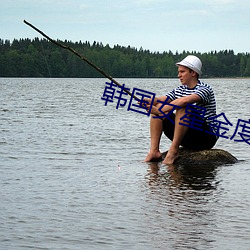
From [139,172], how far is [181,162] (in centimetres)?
84

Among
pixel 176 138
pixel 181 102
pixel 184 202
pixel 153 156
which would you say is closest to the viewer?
pixel 184 202

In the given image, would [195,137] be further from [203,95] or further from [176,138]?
[203,95]

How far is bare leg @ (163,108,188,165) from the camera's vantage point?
28.3 feet

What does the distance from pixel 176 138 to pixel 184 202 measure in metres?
2.42

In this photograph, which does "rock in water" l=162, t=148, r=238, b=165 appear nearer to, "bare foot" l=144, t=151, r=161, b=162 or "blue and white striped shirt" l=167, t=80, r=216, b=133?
"bare foot" l=144, t=151, r=161, b=162

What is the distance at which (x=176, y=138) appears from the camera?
29.1ft

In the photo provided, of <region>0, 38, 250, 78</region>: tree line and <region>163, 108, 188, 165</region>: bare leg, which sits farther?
<region>0, 38, 250, 78</region>: tree line

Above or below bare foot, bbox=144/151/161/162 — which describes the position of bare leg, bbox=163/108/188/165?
above

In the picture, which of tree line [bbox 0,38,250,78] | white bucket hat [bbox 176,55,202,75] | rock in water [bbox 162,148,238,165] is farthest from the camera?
tree line [bbox 0,38,250,78]

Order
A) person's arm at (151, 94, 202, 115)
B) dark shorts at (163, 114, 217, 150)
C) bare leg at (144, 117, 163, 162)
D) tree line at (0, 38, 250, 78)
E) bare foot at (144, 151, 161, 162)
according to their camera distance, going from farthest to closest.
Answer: tree line at (0, 38, 250, 78), bare foot at (144, 151, 161, 162), bare leg at (144, 117, 163, 162), dark shorts at (163, 114, 217, 150), person's arm at (151, 94, 202, 115)

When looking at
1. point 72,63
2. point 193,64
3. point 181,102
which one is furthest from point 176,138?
point 72,63

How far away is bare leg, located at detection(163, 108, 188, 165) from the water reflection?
0.14 m

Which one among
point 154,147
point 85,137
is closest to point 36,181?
point 154,147

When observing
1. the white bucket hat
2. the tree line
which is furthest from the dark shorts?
the tree line
